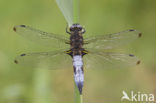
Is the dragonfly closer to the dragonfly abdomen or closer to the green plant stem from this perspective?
the dragonfly abdomen

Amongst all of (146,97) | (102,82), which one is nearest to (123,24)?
(102,82)

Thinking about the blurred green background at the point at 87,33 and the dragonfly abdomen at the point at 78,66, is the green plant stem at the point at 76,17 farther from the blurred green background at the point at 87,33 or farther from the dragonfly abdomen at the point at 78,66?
the blurred green background at the point at 87,33

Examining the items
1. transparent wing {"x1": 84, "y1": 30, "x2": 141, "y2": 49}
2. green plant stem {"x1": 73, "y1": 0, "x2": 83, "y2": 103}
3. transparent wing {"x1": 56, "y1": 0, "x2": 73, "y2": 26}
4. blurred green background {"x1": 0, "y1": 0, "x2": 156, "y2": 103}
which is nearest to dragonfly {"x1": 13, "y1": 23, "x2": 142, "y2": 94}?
transparent wing {"x1": 84, "y1": 30, "x2": 141, "y2": 49}

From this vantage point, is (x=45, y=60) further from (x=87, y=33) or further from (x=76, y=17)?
(x=87, y=33)

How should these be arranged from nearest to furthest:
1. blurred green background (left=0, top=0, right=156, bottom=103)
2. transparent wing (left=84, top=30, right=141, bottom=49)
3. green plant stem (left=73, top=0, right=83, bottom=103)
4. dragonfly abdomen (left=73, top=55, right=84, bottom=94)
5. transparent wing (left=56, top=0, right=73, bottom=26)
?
green plant stem (left=73, top=0, right=83, bottom=103)
transparent wing (left=56, top=0, right=73, bottom=26)
dragonfly abdomen (left=73, top=55, right=84, bottom=94)
transparent wing (left=84, top=30, right=141, bottom=49)
blurred green background (left=0, top=0, right=156, bottom=103)

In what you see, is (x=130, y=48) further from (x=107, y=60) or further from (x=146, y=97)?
(x=107, y=60)

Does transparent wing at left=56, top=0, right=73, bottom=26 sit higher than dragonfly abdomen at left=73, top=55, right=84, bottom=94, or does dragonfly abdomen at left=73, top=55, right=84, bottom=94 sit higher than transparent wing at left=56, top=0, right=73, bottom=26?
transparent wing at left=56, top=0, right=73, bottom=26

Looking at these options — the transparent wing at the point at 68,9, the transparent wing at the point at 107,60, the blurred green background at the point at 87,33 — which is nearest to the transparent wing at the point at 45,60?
the transparent wing at the point at 107,60
